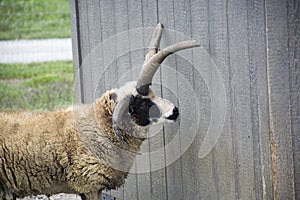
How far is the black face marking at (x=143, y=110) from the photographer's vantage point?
5.77m

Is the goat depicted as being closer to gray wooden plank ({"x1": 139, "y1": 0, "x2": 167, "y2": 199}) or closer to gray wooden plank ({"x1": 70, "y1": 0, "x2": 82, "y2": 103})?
gray wooden plank ({"x1": 139, "y1": 0, "x2": 167, "y2": 199})

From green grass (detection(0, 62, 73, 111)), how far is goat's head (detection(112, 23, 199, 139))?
5.18 meters

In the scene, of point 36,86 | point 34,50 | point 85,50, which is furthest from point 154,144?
point 34,50

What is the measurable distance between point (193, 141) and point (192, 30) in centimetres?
100

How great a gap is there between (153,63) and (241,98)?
2.92 feet

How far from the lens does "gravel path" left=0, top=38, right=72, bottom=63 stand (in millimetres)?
15023

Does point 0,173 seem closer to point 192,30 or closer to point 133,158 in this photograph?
point 133,158

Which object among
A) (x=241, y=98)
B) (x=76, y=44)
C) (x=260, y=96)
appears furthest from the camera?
(x=76, y=44)

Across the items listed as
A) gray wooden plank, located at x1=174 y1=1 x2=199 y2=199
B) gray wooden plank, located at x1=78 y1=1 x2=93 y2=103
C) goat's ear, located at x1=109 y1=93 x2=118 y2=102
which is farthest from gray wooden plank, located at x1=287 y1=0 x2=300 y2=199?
gray wooden plank, located at x1=78 y1=1 x2=93 y2=103

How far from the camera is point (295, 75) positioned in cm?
471

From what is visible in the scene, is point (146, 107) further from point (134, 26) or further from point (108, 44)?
point (108, 44)

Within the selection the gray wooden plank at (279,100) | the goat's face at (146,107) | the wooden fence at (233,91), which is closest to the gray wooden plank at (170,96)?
the wooden fence at (233,91)

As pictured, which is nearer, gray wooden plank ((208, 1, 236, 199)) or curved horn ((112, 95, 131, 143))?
gray wooden plank ((208, 1, 236, 199))

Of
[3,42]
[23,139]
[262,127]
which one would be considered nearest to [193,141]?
[262,127]
